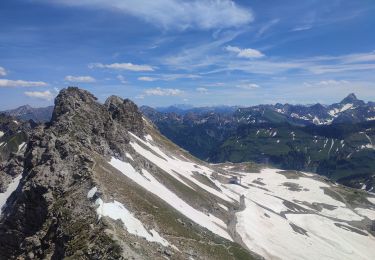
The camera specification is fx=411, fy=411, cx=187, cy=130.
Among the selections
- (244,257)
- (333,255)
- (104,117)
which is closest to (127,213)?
(244,257)

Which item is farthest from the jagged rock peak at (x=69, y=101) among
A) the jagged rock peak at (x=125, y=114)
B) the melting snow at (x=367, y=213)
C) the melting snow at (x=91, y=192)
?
the melting snow at (x=367, y=213)

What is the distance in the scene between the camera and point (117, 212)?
167 feet

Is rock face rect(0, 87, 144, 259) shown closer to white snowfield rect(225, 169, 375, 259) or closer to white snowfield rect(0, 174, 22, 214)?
white snowfield rect(0, 174, 22, 214)

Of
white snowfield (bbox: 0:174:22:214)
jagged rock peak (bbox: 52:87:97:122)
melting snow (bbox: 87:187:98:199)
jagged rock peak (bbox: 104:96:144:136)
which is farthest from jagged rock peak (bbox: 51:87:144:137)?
melting snow (bbox: 87:187:98:199)

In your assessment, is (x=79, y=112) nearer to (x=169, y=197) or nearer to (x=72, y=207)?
(x=169, y=197)

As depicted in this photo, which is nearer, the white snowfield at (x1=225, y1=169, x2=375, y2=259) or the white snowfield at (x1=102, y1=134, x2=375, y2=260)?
the white snowfield at (x1=102, y1=134, x2=375, y2=260)

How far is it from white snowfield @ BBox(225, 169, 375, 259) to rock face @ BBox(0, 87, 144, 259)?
1661 inches

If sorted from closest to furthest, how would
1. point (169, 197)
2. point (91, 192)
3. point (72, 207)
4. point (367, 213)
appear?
point (72, 207) < point (91, 192) < point (169, 197) < point (367, 213)

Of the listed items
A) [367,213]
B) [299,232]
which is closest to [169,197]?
[299,232]

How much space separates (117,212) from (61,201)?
8.66 meters

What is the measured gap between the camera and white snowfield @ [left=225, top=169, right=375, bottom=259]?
10000 cm

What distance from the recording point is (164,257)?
46625 mm

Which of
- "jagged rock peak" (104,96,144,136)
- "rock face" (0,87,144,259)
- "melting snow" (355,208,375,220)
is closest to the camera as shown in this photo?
"rock face" (0,87,144,259)

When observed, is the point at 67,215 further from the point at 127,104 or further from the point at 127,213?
the point at 127,104
